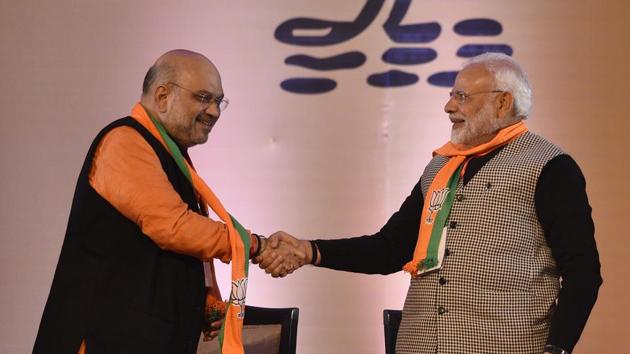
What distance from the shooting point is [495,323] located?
7.95 ft

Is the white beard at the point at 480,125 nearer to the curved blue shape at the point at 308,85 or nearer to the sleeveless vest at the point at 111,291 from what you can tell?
the sleeveless vest at the point at 111,291

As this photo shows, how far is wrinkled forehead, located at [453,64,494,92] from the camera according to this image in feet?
8.70

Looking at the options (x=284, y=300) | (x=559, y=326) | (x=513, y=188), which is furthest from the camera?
(x=284, y=300)

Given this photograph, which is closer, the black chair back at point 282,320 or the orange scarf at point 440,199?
the orange scarf at point 440,199

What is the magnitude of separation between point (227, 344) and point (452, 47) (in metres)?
1.97

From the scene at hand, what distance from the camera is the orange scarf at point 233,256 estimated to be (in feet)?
8.36

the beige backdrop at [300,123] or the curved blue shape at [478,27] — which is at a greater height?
the curved blue shape at [478,27]

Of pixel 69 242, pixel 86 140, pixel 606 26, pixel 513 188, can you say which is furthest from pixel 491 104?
pixel 86 140

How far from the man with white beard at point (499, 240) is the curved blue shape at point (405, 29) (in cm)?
129

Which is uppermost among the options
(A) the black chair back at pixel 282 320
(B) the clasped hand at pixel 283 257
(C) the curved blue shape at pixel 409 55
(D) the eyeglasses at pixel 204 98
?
(C) the curved blue shape at pixel 409 55

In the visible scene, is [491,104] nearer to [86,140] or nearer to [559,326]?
[559,326]

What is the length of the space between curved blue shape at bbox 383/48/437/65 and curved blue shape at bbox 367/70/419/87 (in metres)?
0.05

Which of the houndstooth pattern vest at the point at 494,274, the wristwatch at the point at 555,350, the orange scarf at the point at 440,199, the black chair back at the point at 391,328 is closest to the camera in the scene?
the wristwatch at the point at 555,350

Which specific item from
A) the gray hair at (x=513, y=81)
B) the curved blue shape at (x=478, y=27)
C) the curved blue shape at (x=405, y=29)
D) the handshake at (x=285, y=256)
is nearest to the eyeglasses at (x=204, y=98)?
the handshake at (x=285, y=256)
